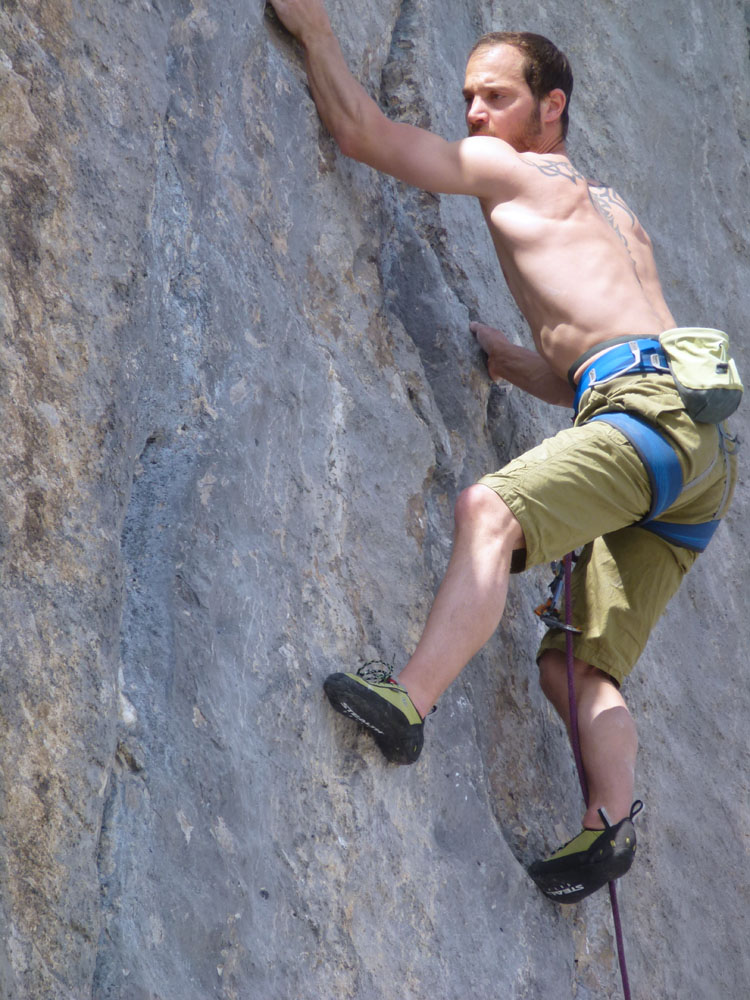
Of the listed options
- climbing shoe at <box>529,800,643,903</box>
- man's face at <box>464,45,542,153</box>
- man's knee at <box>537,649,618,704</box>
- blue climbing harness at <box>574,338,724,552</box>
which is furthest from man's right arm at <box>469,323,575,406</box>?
climbing shoe at <box>529,800,643,903</box>

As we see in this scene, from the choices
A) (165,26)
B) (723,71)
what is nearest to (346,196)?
(165,26)

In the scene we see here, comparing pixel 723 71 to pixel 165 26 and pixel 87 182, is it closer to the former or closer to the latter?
pixel 165 26

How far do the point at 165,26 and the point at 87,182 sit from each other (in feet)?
1.65

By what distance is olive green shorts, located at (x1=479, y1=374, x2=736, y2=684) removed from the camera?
2678 millimetres

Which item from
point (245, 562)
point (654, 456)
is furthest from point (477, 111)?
point (245, 562)

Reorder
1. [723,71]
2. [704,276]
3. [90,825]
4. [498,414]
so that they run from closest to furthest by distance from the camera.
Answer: [90,825], [498,414], [704,276], [723,71]

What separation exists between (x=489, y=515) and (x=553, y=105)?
4.54 ft

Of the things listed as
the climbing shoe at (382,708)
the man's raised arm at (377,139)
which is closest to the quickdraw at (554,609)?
the climbing shoe at (382,708)

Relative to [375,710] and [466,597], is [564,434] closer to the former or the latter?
[466,597]

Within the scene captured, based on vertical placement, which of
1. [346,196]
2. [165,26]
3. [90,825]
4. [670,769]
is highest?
[165,26]

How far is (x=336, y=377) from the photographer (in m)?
2.88

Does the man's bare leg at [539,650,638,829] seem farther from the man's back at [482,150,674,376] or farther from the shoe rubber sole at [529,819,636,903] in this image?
the man's back at [482,150,674,376]

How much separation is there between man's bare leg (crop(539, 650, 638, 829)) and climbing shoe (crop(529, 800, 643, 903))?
0.15 feet

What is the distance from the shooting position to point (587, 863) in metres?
2.84
